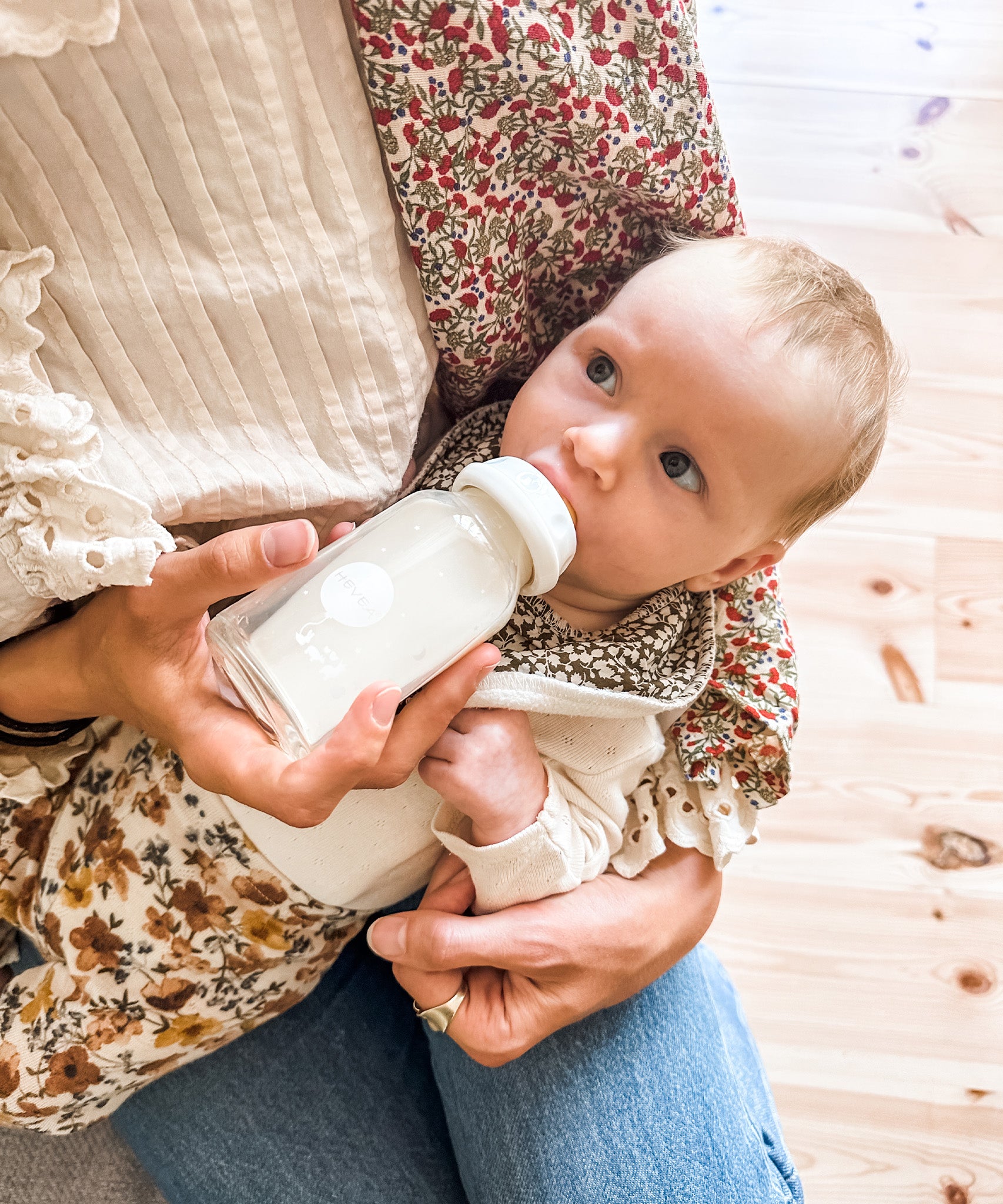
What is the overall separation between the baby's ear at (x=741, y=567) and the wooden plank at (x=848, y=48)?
91 cm

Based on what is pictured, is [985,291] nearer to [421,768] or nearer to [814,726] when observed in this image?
[814,726]

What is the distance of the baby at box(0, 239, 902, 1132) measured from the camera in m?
0.71

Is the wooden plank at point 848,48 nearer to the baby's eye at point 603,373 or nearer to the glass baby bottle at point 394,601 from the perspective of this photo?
the baby's eye at point 603,373

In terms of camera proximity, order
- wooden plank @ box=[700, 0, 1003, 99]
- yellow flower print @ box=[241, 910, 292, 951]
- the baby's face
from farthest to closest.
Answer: wooden plank @ box=[700, 0, 1003, 99]
yellow flower print @ box=[241, 910, 292, 951]
the baby's face

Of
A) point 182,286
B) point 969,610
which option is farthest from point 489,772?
point 969,610

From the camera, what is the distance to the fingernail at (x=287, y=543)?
1.85ft

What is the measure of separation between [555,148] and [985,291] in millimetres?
915

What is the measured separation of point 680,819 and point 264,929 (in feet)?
1.30

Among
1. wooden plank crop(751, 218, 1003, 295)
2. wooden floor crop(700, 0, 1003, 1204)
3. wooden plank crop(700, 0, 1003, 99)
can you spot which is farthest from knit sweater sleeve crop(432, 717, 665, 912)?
wooden plank crop(700, 0, 1003, 99)

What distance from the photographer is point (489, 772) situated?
744mm

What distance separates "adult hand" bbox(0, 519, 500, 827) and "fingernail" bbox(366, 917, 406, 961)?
192 mm

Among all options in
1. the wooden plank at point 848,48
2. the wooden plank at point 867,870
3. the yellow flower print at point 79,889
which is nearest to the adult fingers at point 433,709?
the yellow flower print at point 79,889

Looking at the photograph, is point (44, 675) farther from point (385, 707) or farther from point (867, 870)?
point (867, 870)

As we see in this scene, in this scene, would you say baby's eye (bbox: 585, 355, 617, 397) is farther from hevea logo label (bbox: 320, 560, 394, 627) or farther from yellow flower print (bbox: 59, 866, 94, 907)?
yellow flower print (bbox: 59, 866, 94, 907)
